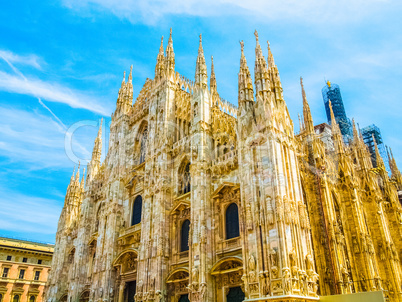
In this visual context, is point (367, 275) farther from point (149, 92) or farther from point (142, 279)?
point (149, 92)

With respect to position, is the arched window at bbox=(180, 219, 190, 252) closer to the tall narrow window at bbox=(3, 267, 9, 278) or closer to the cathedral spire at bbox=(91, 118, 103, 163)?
the cathedral spire at bbox=(91, 118, 103, 163)

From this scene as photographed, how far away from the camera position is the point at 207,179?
27.4 meters

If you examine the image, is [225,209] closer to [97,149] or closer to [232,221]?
[232,221]

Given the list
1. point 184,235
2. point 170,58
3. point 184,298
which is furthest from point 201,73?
point 184,298

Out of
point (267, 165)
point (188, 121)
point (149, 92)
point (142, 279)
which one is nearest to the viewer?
point (267, 165)

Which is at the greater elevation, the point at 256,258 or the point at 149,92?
the point at 149,92

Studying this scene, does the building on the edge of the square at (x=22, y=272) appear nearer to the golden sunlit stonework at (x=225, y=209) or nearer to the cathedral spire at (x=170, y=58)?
the golden sunlit stonework at (x=225, y=209)

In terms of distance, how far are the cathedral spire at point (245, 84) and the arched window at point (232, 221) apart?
7.82m

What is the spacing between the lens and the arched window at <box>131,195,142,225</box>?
35.3 meters

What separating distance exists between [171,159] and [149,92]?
34.7 ft

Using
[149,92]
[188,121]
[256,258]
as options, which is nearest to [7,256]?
[149,92]

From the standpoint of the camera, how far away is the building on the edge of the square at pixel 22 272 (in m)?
53.8

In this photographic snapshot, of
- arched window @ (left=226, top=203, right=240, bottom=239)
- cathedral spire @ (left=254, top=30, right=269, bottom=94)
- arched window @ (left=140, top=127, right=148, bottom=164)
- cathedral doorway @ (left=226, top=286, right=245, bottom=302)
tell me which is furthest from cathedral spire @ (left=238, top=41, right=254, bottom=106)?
arched window @ (left=140, top=127, right=148, bottom=164)

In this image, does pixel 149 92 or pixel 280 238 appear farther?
pixel 149 92
